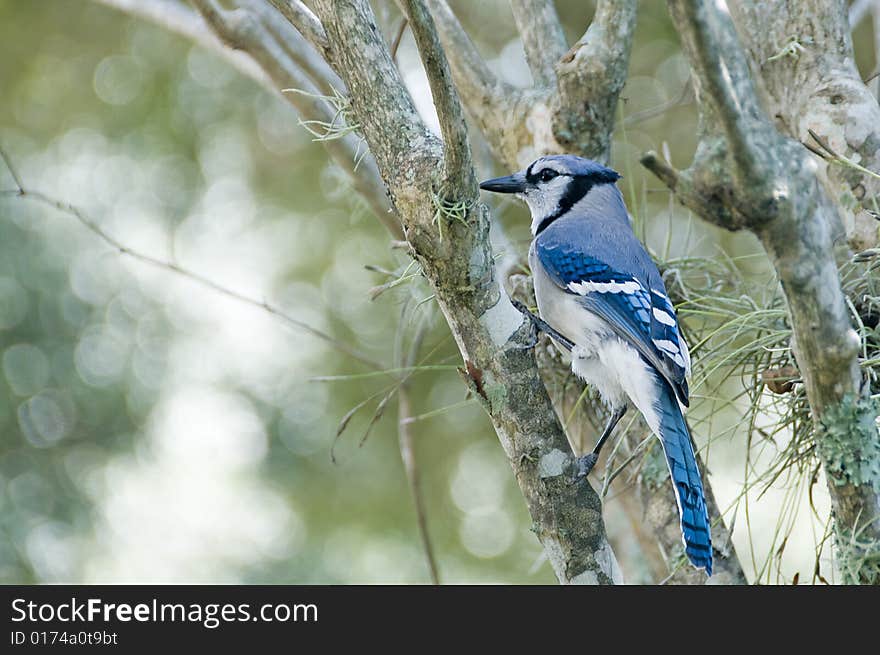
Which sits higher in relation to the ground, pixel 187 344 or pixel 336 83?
pixel 187 344

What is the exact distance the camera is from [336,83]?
227 centimetres

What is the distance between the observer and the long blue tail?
5.27 feet

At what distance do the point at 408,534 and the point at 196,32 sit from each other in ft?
5.93

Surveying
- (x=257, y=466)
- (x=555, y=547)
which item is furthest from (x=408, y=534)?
(x=555, y=547)

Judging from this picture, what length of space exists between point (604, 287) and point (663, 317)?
0.13m

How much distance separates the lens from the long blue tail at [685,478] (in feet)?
5.27

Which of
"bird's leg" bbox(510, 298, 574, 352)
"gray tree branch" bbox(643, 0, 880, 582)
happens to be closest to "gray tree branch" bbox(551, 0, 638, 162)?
"bird's leg" bbox(510, 298, 574, 352)

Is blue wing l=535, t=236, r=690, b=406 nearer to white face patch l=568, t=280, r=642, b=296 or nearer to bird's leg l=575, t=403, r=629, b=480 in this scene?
white face patch l=568, t=280, r=642, b=296

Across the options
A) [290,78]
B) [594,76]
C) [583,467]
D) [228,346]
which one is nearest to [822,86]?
[594,76]

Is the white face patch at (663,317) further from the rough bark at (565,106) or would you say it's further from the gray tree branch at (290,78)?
the gray tree branch at (290,78)

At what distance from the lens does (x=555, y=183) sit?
203 centimetres

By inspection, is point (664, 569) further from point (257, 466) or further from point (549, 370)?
point (257, 466)
